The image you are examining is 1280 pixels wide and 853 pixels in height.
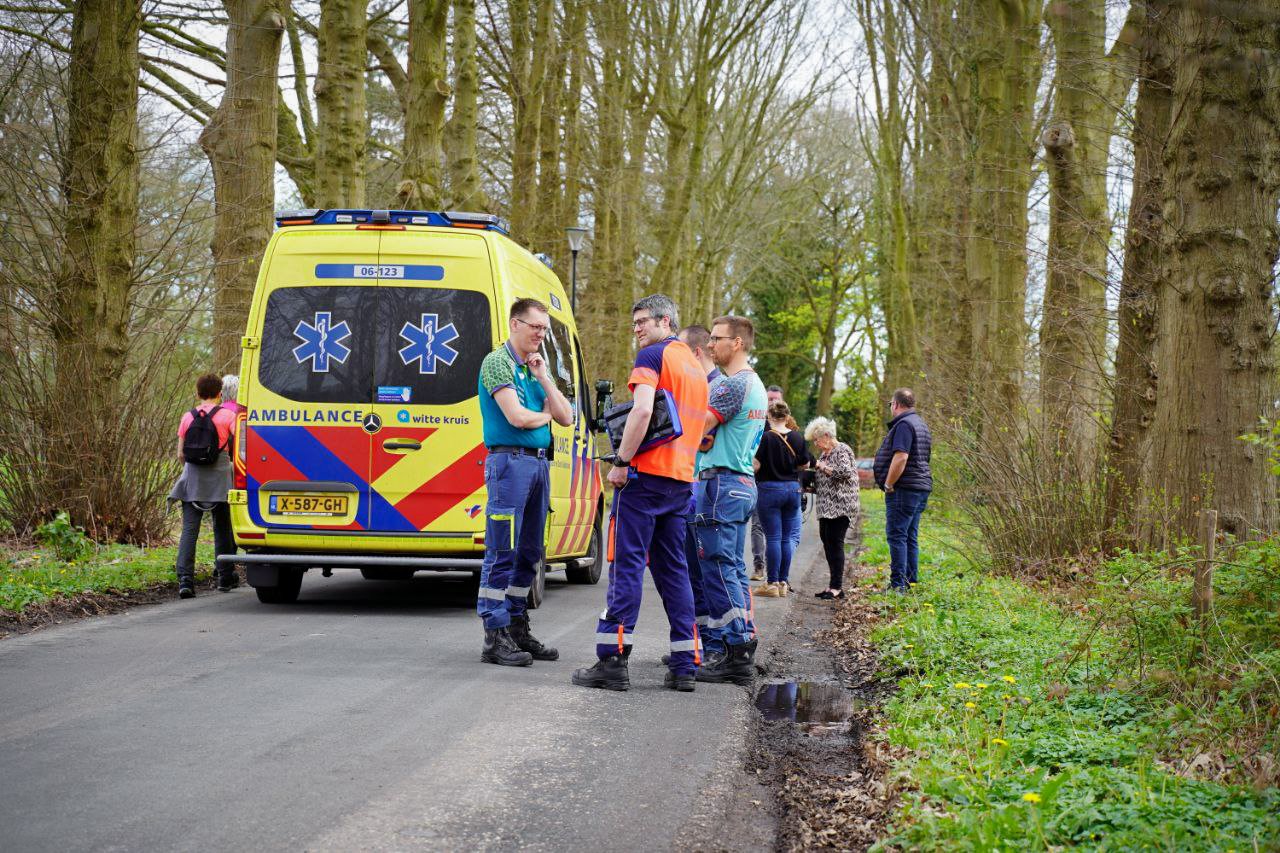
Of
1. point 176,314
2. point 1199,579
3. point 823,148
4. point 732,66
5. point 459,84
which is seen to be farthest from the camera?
→ point 823,148

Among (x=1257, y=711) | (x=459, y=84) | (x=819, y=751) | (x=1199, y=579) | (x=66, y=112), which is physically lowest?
(x=819, y=751)

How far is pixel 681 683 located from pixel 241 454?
4.12 metres

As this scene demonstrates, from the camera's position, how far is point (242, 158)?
14.6 m

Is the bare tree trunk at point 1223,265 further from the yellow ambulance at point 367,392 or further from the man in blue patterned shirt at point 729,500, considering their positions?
the yellow ambulance at point 367,392

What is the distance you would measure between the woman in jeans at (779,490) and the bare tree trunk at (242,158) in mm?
6298

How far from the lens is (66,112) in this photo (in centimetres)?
1289

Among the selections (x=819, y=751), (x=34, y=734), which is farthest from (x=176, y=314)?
(x=819, y=751)

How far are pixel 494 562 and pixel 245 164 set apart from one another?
28.8 feet

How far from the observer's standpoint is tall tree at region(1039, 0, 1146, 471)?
11.3m

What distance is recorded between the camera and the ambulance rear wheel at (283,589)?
10.0m

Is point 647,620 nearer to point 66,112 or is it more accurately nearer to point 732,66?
point 66,112

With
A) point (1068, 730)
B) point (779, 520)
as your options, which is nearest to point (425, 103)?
point (779, 520)

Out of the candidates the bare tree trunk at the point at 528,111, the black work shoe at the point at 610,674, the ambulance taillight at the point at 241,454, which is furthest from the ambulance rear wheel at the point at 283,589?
the bare tree trunk at the point at 528,111

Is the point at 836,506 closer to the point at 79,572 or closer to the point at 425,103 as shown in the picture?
the point at 79,572
